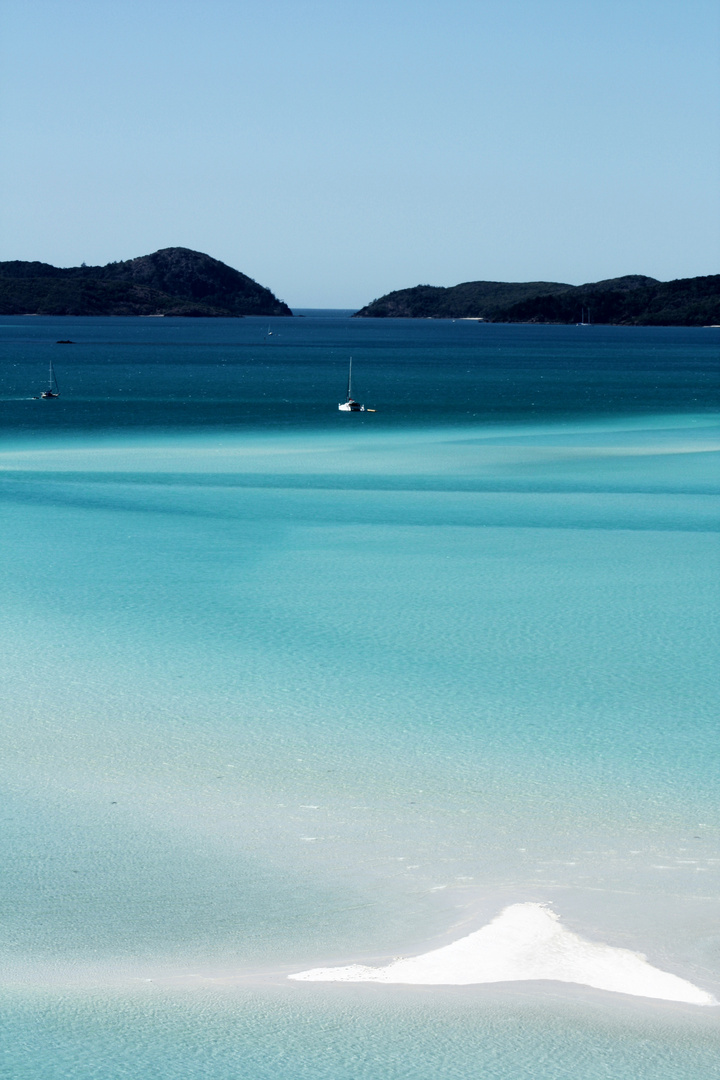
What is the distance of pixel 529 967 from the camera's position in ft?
23.7

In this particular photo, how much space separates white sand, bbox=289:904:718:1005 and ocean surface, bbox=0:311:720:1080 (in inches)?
3.8

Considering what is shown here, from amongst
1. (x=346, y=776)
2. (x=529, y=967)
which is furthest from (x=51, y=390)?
(x=529, y=967)

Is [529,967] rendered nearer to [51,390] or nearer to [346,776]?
[346,776]

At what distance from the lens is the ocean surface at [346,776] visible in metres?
6.70

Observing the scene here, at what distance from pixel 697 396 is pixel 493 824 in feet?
185

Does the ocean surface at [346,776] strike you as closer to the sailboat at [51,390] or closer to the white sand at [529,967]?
the white sand at [529,967]

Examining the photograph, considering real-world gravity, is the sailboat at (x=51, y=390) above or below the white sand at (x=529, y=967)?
above

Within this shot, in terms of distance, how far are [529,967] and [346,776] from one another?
10.8ft

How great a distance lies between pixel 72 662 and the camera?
13898 mm

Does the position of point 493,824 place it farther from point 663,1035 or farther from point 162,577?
point 162,577

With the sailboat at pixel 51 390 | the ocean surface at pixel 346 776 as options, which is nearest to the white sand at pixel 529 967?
the ocean surface at pixel 346 776

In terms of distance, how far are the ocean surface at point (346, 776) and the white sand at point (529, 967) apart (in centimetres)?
10

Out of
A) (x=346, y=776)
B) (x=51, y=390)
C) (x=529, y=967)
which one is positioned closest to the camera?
(x=529, y=967)

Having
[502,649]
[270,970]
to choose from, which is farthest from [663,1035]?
[502,649]
